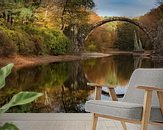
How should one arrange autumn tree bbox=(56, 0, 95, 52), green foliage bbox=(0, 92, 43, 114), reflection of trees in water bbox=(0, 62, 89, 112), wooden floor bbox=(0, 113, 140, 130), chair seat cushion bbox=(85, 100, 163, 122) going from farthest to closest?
autumn tree bbox=(56, 0, 95, 52) < reflection of trees in water bbox=(0, 62, 89, 112) < wooden floor bbox=(0, 113, 140, 130) < chair seat cushion bbox=(85, 100, 163, 122) < green foliage bbox=(0, 92, 43, 114)

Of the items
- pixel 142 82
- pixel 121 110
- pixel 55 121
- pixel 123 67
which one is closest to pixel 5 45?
pixel 55 121

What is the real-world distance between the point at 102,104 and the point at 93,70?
2.11 m

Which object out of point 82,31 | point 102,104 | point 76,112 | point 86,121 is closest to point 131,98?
point 102,104

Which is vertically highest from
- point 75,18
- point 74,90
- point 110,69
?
point 75,18

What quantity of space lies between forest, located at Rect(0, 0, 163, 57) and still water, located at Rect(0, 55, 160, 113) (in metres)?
0.20

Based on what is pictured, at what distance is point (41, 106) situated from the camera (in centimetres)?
475

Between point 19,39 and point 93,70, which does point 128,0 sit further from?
point 19,39

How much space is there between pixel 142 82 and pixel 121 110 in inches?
24.0

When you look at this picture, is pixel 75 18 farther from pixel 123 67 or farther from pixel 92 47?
pixel 123 67

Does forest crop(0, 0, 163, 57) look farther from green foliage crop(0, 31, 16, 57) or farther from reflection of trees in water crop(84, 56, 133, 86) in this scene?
reflection of trees in water crop(84, 56, 133, 86)

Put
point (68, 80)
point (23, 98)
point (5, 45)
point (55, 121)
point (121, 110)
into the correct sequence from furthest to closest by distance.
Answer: point (68, 80) < point (5, 45) < point (55, 121) < point (121, 110) < point (23, 98)

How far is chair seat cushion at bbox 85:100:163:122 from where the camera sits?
106 inches

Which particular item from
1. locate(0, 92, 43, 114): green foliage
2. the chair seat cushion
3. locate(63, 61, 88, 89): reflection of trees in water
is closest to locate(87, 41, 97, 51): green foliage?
locate(63, 61, 88, 89): reflection of trees in water

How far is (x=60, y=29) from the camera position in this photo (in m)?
5.03
